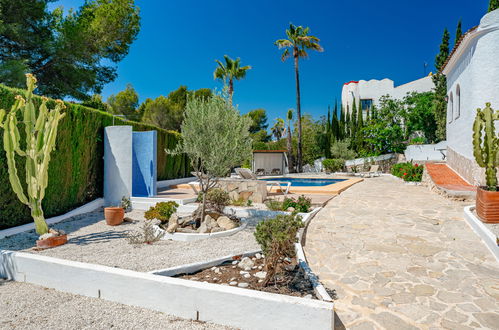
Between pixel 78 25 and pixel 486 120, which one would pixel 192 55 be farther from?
pixel 486 120

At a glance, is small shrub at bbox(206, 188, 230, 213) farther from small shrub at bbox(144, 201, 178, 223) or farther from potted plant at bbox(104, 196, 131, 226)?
potted plant at bbox(104, 196, 131, 226)

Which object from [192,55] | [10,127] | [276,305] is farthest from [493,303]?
[192,55]

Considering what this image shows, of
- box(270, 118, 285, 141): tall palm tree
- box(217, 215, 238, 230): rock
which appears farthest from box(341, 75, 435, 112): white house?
box(217, 215, 238, 230): rock

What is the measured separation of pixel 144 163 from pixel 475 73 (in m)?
11.8

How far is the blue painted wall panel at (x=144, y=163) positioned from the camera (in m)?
10.2

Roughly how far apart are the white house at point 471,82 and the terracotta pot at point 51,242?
11.6 m

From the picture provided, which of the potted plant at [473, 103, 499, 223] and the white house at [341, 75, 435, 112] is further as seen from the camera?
the white house at [341, 75, 435, 112]

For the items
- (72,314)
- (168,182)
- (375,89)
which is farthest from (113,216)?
(375,89)

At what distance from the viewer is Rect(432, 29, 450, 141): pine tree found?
854 inches

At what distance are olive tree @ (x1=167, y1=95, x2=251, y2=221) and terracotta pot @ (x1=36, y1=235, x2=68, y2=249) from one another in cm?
298

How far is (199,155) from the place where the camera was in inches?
245

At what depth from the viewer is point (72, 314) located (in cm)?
312

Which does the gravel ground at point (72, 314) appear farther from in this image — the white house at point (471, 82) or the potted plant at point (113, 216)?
the white house at point (471, 82)

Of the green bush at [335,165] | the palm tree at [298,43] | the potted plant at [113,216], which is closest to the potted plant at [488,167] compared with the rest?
the potted plant at [113,216]
